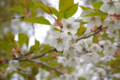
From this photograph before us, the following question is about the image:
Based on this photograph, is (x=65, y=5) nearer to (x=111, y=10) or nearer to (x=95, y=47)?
(x=111, y=10)

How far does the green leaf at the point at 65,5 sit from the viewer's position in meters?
0.63

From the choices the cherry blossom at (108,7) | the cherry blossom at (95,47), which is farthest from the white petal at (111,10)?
the cherry blossom at (95,47)

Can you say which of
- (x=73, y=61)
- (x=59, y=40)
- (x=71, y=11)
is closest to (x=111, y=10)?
(x=71, y=11)

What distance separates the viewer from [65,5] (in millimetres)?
635

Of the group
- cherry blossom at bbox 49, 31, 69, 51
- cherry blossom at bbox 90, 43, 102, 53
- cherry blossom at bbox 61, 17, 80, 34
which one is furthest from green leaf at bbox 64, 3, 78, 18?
cherry blossom at bbox 90, 43, 102, 53

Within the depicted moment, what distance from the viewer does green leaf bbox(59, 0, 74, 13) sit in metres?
0.63

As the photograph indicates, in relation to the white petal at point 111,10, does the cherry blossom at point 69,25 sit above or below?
below

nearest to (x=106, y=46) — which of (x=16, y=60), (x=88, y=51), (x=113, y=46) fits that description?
(x=113, y=46)

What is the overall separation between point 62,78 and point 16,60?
57 centimetres

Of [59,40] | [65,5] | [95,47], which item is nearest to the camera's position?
[65,5]

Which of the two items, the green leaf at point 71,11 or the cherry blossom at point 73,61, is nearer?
the green leaf at point 71,11

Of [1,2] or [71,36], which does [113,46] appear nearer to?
[71,36]

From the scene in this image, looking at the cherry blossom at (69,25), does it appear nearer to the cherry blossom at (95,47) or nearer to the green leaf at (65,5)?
the green leaf at (65,5)

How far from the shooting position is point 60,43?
0.78 m
